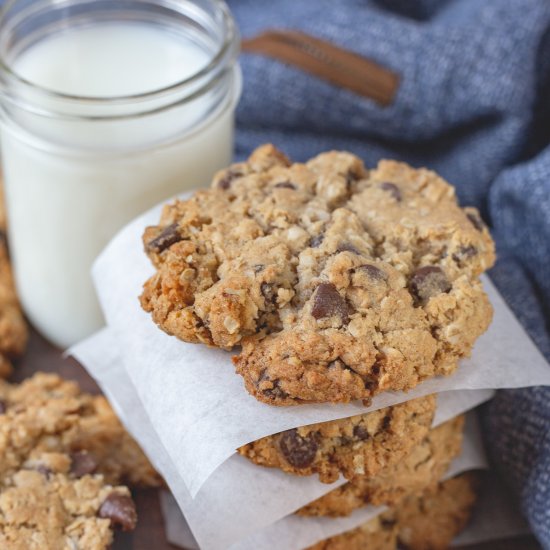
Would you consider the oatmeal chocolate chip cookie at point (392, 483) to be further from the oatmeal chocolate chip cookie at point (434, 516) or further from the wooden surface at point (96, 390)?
the wooden surface at point (96, 390)

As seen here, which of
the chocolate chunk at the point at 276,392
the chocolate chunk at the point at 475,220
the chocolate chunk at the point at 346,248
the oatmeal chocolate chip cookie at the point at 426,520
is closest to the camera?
the chocolate chunk at the point at 276,392

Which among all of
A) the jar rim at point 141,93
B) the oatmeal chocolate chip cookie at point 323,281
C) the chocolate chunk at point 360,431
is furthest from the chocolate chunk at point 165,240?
the chocolate chunk at point 360,431

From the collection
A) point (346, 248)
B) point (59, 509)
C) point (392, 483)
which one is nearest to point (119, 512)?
point (59, 509)

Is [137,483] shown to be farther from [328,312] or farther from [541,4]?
[541,4]

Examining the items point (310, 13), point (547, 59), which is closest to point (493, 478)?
point (547, 59)

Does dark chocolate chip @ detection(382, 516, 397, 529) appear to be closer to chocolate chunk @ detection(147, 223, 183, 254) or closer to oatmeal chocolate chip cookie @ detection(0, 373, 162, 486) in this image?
oatmeal chocolate chip cookie @ detection(0, 373, 162, 486)

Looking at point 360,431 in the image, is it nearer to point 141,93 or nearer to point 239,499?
point 239,499

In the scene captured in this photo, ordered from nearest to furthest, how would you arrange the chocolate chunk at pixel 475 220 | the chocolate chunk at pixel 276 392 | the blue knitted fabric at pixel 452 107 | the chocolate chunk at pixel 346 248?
the chocolate chunk at pixel 276 392 → the chocolate chunk at pixel 346 248 → the chocolate chunk at pixel 475 220 → the blue knitted fabric at pixel 452 107
